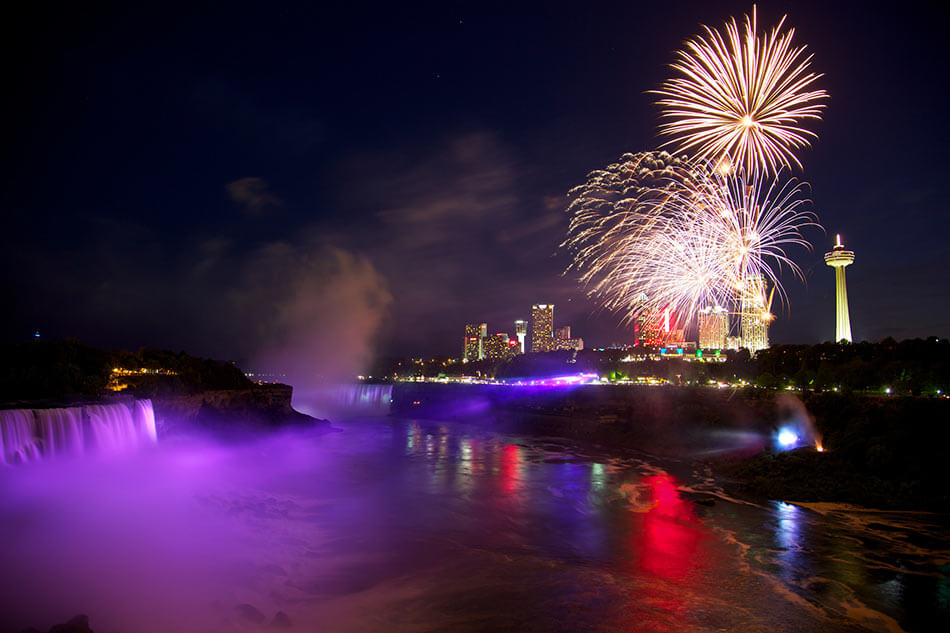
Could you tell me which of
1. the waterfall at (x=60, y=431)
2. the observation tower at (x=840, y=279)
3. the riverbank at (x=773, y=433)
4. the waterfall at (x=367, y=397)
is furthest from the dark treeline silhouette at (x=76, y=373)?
the observation tower at (x=840, y=279)

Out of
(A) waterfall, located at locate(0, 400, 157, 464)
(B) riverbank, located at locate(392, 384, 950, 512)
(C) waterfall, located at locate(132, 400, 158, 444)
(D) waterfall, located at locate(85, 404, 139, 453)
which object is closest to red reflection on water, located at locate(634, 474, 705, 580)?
(B) riverbank, located at locate(392, 384, 950, 512)

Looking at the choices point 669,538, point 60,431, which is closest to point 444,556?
point 669,538

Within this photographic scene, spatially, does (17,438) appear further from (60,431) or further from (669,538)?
(669,538)

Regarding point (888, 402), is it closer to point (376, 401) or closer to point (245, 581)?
point (245, 581)

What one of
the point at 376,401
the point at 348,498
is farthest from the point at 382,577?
the point at 376,401

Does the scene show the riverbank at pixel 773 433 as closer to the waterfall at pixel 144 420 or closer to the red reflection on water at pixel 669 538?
the red reflection on water at pixel 669 538

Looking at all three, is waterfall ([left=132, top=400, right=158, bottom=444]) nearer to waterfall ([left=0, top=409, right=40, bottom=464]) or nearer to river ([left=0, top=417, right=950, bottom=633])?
river ([left=0, top=417, right=950, bottom=633])
